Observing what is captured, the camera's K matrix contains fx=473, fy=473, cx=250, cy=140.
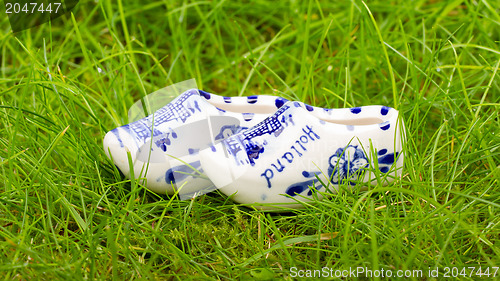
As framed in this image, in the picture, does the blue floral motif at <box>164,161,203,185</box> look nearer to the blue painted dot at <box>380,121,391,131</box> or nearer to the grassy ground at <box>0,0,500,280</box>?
the grassy ground at <box>0,0,500,280</box>

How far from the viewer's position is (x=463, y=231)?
1047 mm

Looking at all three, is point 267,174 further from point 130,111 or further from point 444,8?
point 444,8

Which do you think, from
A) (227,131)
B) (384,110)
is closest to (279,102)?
(227,131)

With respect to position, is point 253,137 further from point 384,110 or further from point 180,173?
point 384,110

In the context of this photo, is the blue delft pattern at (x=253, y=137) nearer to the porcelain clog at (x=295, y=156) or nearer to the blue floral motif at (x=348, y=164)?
the porcelain clog at (x=295, y=156)

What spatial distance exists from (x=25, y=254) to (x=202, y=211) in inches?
15.7

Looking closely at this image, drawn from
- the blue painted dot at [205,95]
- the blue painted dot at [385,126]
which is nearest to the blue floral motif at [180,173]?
the blue painted dot at [205,95]

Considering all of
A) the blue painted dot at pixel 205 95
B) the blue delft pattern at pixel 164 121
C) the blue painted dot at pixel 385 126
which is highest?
the blue painted dot at pixel 205 95

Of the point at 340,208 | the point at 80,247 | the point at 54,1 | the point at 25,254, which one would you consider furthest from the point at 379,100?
the point at 54,1

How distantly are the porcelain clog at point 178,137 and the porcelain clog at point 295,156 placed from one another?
83mm

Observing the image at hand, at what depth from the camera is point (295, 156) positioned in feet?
3.63

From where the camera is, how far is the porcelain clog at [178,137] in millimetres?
1146

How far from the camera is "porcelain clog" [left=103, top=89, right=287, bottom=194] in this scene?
115 cm

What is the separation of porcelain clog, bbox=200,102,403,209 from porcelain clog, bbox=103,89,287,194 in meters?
0.08
